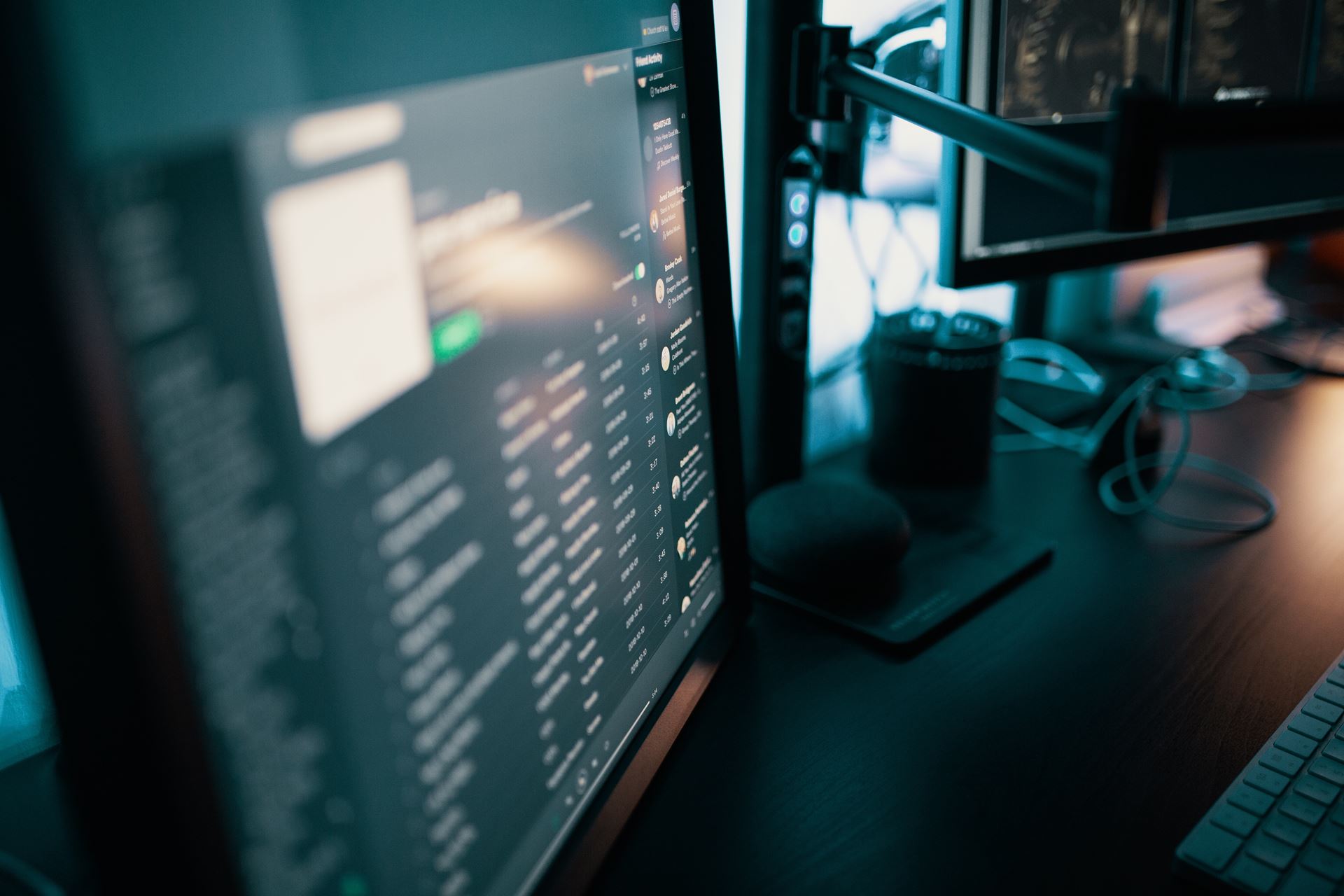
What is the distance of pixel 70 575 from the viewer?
0.82 feet

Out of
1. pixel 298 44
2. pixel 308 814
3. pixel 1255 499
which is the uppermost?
pixel 298 44

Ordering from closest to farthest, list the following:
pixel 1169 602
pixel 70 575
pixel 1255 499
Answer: pixel 70 575 < pixel 1169 602 < pixel 1255 499

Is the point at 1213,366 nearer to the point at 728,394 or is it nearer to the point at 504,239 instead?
the point at 728,394

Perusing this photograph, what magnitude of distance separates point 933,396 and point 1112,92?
0.29 metres

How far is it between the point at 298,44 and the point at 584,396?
0.20m

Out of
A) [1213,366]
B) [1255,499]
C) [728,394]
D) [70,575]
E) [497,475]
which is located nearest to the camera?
A: [70,575]

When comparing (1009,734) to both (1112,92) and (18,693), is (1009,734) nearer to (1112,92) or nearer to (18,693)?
(1112,92)

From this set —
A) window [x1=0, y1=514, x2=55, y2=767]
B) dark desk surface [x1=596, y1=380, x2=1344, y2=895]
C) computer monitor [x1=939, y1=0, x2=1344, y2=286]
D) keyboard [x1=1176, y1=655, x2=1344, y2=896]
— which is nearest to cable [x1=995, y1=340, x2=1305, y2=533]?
dark desk surface [x1=596, y1=380, x2=1344, y2=895]

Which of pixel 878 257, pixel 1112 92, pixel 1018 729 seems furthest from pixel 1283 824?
pixel 878 257

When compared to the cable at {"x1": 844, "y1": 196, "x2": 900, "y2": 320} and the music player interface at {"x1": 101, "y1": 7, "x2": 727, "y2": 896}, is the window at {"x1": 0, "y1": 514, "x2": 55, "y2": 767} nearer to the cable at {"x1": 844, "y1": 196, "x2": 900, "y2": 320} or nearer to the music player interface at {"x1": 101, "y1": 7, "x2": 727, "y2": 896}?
the music player interface at {"x1": 101, "y1": 7, "x2": 727, "y2": 896}

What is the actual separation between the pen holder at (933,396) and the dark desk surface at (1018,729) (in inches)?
3.6

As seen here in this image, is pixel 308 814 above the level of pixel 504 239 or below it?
below

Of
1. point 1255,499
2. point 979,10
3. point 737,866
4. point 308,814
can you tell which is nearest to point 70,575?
point 308,814

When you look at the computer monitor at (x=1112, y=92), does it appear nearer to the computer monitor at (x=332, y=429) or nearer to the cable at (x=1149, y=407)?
the cable at (x=1149, y=407)
